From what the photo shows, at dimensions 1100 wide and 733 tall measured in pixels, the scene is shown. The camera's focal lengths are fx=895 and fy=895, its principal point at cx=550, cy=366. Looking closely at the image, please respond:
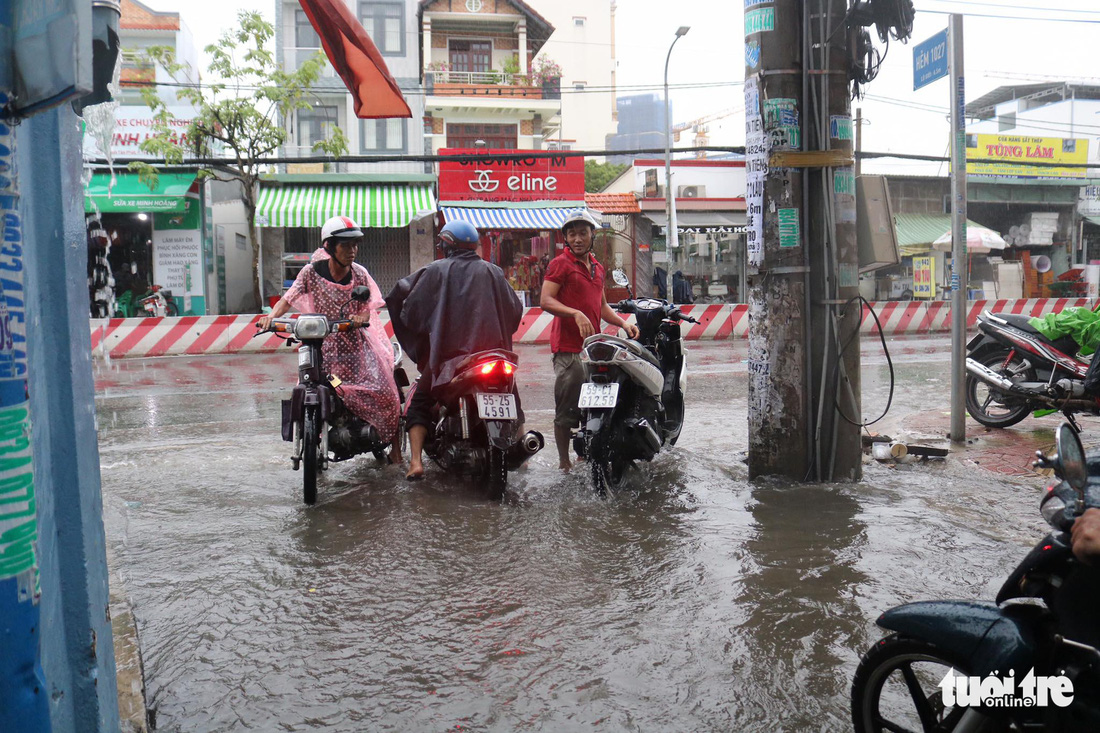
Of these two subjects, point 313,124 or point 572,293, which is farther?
point 313,124

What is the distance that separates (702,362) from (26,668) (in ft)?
41.6

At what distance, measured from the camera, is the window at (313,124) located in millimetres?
27672

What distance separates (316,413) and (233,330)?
40.0ft

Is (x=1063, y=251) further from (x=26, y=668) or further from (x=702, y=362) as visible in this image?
(x=26, y=668)

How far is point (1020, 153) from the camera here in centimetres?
3181

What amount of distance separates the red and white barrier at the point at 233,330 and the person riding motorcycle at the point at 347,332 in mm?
8019

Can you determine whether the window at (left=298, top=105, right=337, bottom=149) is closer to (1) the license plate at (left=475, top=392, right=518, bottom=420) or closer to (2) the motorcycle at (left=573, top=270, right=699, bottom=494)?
(2) the motorcycle at (left=573, top=270, right=699, bottom=494)

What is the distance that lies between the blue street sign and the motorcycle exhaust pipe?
15.6ft

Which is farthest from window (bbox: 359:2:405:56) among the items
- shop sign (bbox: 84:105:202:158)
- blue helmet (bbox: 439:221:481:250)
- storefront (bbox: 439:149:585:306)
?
blue helmet (bbox: 439:221:481:250)

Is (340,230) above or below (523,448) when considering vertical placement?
above

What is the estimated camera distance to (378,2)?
29219mm

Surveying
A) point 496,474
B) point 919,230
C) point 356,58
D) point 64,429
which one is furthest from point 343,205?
point 64,429

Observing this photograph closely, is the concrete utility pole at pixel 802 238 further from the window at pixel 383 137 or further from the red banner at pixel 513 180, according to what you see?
the window at pixel 383 137

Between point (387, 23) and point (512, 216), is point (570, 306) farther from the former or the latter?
point (387, 23)
